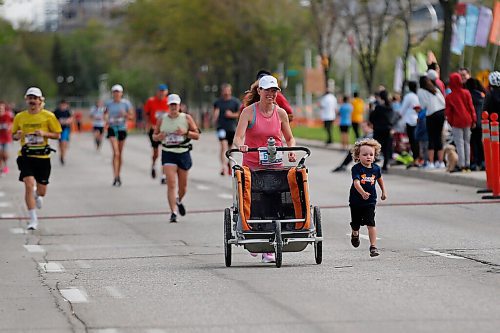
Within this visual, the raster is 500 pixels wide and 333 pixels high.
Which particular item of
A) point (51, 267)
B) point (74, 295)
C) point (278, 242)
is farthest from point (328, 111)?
point (74, 295)

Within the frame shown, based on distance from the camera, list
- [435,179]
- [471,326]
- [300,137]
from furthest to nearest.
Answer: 1. [300,137]
2. [435,179]
3. [471,326]

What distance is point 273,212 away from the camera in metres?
12.8

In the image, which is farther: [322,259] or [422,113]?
[422,113]

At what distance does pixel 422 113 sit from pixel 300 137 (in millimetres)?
25525

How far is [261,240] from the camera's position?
12469mm

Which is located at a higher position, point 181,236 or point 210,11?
point 210,11

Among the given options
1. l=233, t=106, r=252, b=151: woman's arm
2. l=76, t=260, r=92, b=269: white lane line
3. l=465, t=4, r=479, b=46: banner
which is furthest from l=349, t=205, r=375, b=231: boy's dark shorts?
l=465, t=4, r=479, b=46: banner

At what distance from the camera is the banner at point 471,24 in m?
39.3

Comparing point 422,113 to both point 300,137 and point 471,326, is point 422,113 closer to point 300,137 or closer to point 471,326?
point 471,326

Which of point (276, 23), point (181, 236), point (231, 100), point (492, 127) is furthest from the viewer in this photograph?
point (276, 23)

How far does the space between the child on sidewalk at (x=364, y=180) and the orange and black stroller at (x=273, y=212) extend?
593 millimetres

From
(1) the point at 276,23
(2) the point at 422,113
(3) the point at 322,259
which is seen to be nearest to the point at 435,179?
(2) the point at 422,113

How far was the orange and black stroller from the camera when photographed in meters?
12.5

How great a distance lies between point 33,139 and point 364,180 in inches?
240
